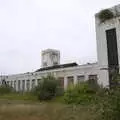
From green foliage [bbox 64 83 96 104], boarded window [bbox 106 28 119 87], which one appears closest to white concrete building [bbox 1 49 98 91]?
boarded window [bbox 106 28 119 87]

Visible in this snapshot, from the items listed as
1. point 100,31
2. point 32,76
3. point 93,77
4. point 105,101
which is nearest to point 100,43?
point 100,31

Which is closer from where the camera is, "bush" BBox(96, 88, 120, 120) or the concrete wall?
"bush" BBox(96, 88, 120, 120)

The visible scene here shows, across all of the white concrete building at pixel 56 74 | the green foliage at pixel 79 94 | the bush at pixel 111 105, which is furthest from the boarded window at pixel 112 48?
the bush at pixel 111 105

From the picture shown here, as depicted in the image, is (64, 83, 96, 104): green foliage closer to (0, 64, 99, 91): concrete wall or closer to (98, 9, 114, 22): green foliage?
(98, 9, 114, 22): green foliage

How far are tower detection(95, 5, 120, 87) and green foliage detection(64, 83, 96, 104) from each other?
4.83 meters

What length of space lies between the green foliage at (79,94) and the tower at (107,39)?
4832 mm

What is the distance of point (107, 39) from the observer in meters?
31.6

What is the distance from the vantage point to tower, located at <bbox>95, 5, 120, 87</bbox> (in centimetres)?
3038

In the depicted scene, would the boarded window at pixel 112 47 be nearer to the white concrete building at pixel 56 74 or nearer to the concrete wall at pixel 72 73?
the white concrete building at pixel 56 74

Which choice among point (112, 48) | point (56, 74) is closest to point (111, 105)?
point (112, 48)

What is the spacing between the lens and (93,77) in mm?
36438

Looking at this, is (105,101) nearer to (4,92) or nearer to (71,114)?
(71,114)

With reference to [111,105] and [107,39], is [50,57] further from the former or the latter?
[111,105]

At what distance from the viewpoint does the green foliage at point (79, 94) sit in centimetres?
2315
